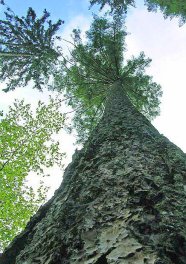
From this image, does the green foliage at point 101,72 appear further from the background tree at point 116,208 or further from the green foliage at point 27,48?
the background tree at point 116,208

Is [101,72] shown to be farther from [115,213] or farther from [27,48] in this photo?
[115,213]

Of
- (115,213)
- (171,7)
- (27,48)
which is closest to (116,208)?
(115,213)

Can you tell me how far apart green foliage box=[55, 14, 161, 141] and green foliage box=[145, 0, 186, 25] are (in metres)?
2.63

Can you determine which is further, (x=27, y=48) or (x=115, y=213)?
(x=27, y=48)

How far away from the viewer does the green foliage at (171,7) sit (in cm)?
1588

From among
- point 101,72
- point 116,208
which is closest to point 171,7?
point 101,72

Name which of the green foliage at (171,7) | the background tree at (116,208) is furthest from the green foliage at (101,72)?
the background tree at (116,208)

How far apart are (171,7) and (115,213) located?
16233 millimetres

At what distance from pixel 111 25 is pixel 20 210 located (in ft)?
34.7

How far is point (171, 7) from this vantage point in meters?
A: 16.3

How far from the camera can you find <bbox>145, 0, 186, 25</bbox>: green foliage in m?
15.9

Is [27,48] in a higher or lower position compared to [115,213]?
higher

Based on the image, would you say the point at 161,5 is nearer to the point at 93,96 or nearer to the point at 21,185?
the point at 93,96

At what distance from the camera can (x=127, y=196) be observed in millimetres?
2535
